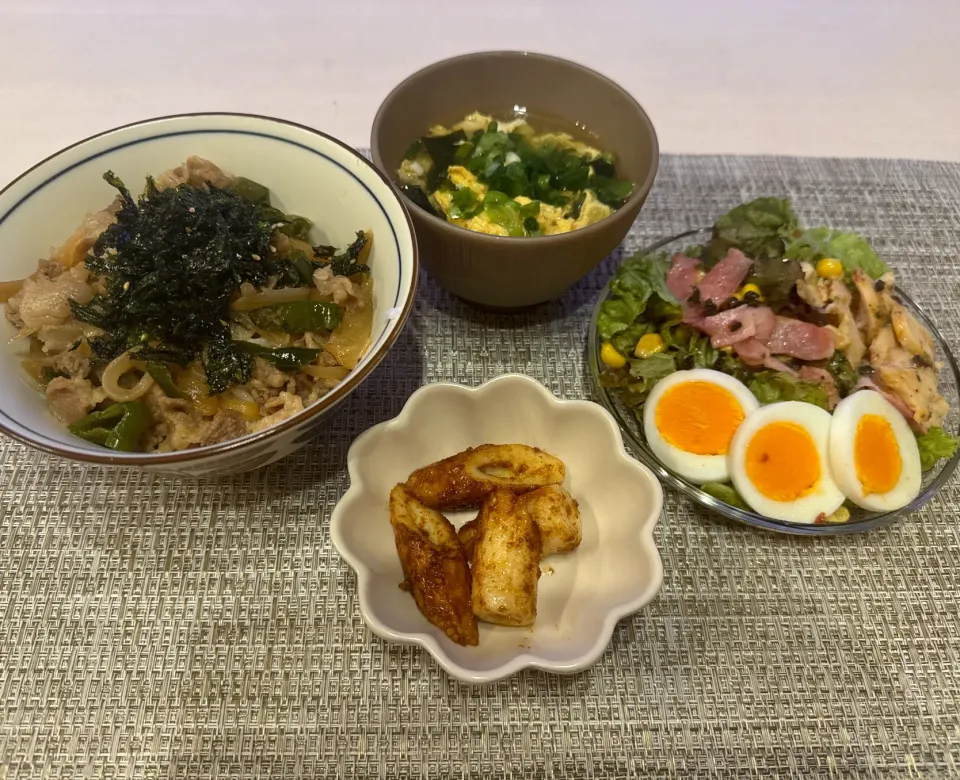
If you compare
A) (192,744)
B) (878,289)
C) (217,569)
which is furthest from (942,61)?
(192,744)

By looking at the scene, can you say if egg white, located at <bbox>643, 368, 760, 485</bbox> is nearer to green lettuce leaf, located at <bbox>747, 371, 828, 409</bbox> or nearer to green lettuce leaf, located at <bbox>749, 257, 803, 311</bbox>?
green lettuce leaf, located at <bbox>747, 371, 828, 409</bbox>

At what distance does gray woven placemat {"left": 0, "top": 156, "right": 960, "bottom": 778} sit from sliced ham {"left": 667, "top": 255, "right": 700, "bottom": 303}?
2.39ft

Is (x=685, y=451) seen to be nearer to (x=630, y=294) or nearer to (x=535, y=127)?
(x=630, y=294)

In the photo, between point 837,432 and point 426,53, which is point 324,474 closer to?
point 837,432

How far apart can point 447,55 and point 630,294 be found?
2.02 m

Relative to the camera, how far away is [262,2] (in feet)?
11.3

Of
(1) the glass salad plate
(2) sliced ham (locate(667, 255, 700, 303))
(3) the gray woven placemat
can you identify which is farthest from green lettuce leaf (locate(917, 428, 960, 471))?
(2) sliced ham (locate(667, 255, 700, 303))

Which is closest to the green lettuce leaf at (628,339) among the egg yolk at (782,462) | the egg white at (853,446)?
the egg yolk at (782,462)

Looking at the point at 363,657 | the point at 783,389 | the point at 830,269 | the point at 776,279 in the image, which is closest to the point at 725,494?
the point at 783,389

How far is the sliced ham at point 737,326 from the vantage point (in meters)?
2.01

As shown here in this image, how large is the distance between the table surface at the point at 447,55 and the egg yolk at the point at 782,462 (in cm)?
161

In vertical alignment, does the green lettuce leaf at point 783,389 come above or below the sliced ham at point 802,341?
below

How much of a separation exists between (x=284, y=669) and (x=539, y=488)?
0.78m

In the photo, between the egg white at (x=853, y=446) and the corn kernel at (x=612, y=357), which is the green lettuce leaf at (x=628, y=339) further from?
the egg white at (x=853, y=446)
